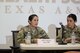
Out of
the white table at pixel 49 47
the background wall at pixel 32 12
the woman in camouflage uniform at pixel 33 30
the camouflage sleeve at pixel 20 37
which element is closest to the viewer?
the white table at pixel 49 47

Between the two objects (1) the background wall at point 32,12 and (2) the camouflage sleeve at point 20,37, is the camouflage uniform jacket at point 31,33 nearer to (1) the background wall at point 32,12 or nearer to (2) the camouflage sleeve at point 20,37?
(2) the camouflage sleeve at point 20,37

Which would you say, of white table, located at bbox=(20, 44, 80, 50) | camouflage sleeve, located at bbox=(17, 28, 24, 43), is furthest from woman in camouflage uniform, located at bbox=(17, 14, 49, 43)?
white table, located at bbox=(20, 44, 80, 50)

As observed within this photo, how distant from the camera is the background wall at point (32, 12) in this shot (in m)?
6.02

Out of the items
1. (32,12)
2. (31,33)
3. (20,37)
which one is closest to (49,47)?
(20,37)

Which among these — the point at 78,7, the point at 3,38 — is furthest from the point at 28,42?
the point at 78,7

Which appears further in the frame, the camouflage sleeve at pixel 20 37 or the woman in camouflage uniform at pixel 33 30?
the woman in camouflage uniform at pixel 33 30

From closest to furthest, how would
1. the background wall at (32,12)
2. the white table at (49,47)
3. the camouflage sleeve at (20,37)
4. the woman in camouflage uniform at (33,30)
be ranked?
the white table at (49,47) → the camouflage sleeve at (20,37) → the woman in camouflage uniform at (33,30) → the background wall at (32,12)

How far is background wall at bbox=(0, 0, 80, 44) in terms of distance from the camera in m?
6.02

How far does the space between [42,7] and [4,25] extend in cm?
95

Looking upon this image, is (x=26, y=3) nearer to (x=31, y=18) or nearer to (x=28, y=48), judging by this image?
(x=31, y=18)

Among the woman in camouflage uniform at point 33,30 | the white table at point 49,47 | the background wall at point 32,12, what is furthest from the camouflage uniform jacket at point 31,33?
the background wall at point 32,12

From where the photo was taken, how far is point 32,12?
19.8 feet

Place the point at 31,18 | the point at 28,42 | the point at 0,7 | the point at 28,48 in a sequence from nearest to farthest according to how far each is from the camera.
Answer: the point at 28,48 < the point at 28,42 < the point at 31,18 < the point at 0,7

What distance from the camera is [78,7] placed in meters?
6.15
